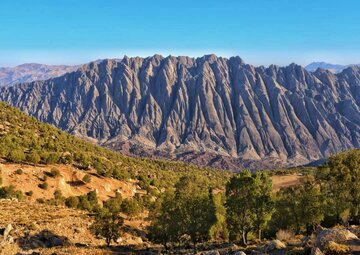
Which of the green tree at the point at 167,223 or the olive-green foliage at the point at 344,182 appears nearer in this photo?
the green tree at the point at 167,223

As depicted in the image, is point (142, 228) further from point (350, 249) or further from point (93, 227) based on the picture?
point (350, 249)

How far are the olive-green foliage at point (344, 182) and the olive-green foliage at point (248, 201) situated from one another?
10.4 m

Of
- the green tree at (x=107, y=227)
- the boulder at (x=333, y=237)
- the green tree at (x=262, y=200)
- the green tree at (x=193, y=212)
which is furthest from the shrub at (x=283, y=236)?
the green tree at (x=107, y=227)

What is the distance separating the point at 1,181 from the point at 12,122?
209ft

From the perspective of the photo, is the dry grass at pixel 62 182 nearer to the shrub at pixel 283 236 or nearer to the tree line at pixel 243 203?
the tree line at pixel 243 203

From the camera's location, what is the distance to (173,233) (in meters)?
58.3

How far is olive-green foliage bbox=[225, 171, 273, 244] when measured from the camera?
186ft

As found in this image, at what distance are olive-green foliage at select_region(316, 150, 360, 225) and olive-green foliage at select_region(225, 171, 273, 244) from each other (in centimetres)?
1042

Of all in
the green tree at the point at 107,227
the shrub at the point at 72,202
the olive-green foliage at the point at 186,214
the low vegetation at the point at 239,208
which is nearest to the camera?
the low vegetation at the point at 239,208

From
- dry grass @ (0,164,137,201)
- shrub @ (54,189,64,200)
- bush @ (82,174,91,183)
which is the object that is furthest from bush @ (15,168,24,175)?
bush @ (82,174,91,183)

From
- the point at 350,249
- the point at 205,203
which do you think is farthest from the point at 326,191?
the point at 350,249

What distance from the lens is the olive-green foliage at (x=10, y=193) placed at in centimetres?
7656

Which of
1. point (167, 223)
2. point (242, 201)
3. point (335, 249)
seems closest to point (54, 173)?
point (167, 223)

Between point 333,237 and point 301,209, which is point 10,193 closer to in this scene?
point 301,209
